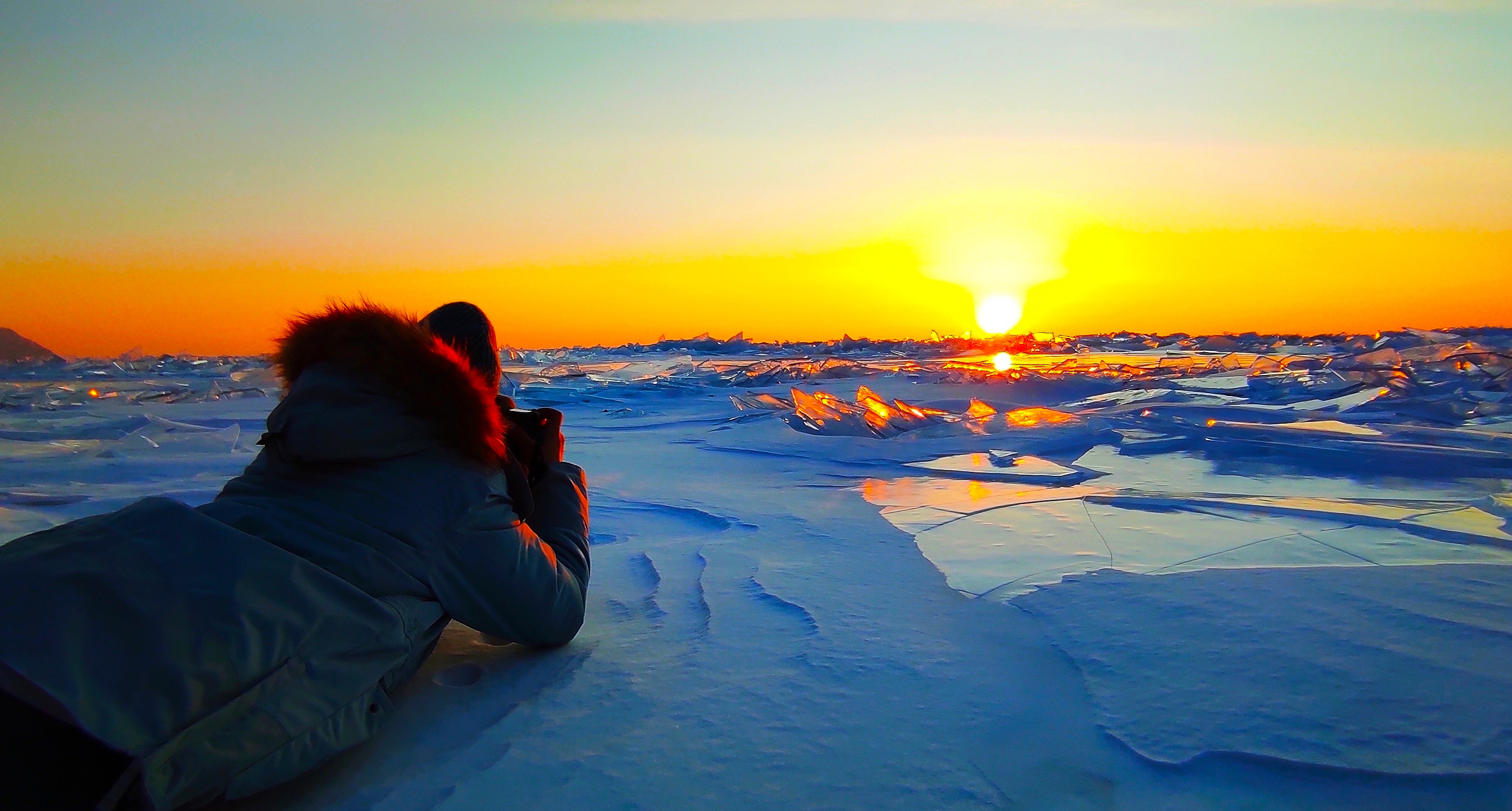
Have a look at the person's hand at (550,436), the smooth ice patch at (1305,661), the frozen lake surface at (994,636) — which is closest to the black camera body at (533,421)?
the person's hand at (550,436)

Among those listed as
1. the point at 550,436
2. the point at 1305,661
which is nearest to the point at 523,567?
the point at 550,436

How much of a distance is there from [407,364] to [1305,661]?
1.87 meters

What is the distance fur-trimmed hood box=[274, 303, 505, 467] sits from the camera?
1528 millimetres

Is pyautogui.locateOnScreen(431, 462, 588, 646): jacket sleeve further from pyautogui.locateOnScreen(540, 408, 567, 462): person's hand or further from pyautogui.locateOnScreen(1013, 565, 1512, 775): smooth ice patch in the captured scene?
pyautogui.locateOnScreen(1013, 565, 1512, 775): smooth ice patch

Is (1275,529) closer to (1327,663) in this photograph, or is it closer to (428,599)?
(1327,663)

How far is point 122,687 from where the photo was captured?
3.53 feet

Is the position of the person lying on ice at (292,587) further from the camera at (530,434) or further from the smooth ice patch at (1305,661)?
the smooth ice patch at (1305,661)

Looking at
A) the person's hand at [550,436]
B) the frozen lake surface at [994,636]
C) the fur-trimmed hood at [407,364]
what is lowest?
the frozen lake surface at [994,636]

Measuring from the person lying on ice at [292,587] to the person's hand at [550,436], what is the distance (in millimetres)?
97

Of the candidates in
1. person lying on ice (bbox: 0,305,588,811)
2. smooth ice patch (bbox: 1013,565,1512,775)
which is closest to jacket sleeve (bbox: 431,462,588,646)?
person lying on ice (bbox: 0,305,588,811)

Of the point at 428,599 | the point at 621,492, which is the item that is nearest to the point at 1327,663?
the point at 428,599

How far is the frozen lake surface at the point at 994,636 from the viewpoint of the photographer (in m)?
1.35

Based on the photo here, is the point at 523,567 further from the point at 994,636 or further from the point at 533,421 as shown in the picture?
the point at 994,636

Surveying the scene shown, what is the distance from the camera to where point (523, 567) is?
1644 mm
